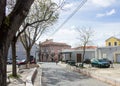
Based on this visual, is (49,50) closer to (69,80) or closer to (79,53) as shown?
(79,53)

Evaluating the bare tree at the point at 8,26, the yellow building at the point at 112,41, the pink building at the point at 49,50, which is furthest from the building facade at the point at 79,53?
the bare tree at the point at 8,26

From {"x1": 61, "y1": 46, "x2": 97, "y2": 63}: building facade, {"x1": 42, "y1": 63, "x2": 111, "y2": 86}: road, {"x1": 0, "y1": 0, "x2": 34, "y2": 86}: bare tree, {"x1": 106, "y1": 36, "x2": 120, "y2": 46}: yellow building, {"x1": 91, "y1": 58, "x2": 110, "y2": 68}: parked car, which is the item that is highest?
{"x1": 106, "y1": 36, "x2": 120, "y2": 46}: yellow building

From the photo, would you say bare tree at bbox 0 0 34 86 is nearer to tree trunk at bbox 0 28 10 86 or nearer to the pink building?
tree trunk at bbox 0 28 10 86

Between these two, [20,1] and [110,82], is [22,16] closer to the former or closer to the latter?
[20,1]

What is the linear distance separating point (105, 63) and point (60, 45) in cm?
7543

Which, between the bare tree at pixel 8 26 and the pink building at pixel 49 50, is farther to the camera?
the pink building at pixel 49 50

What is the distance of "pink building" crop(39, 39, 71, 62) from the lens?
10488 centimetres

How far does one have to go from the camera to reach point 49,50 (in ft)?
370

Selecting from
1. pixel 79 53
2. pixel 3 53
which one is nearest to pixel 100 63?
pixel 79 53

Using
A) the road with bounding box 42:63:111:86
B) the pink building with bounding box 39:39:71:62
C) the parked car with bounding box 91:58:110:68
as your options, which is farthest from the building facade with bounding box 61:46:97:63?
the road with bounding box 42:63:111:86

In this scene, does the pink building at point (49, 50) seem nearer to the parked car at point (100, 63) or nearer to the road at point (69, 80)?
the parked car at point (100, 63)

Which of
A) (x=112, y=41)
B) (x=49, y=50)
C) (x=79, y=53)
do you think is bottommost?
(x=79, y=53)

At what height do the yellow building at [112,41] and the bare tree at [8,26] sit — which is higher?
the yellow building at [112,41]

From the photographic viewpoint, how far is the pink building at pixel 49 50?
10488 cm
